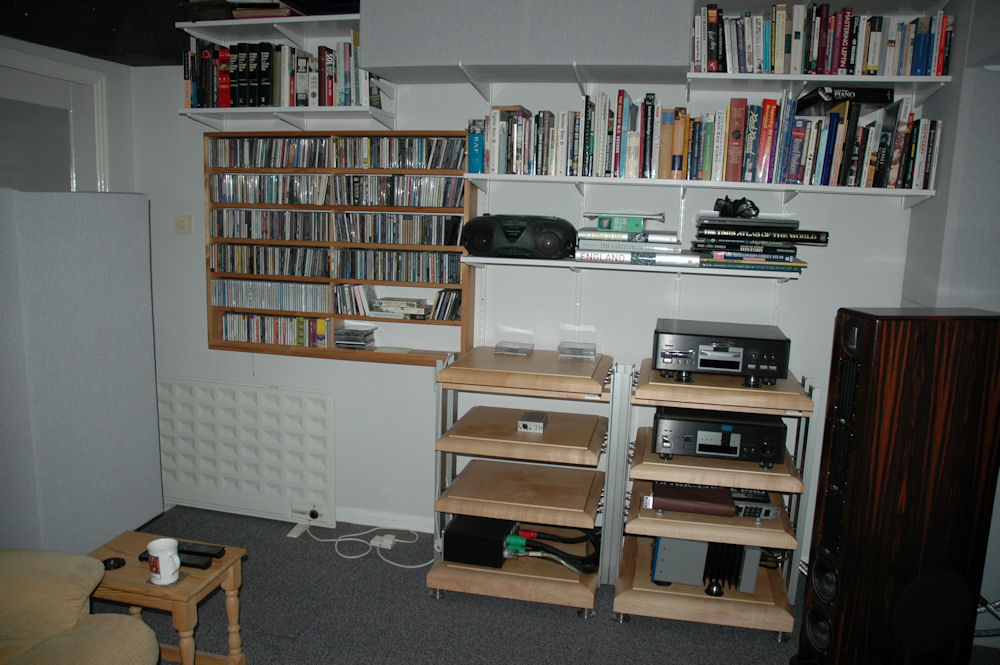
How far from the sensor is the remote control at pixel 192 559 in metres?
1.99

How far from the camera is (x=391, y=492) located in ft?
10.4

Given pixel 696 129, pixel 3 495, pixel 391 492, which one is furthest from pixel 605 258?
pixel 3 495

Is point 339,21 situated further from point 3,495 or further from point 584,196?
point 3,495

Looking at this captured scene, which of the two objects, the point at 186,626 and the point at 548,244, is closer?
the point at 186,626

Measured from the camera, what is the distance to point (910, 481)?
1833 millimetres

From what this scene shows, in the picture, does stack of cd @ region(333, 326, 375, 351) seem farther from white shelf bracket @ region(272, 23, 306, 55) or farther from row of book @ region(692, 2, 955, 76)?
row of book @ region(692, 2, 955, 76)

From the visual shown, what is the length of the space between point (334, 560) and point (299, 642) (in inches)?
22.5

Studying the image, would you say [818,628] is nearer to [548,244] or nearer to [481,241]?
[548,244]

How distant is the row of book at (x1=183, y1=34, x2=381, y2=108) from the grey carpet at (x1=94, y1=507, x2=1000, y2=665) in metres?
2.04

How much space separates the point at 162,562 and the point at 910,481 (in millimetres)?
2197

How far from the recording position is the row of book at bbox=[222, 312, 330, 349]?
3082 mm

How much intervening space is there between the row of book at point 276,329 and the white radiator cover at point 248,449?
0.24 m

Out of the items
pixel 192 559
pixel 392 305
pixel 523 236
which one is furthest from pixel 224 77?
pixel 192 559

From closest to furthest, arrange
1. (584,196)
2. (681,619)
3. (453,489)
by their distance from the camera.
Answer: (681,619), (453,489), (584,196)
